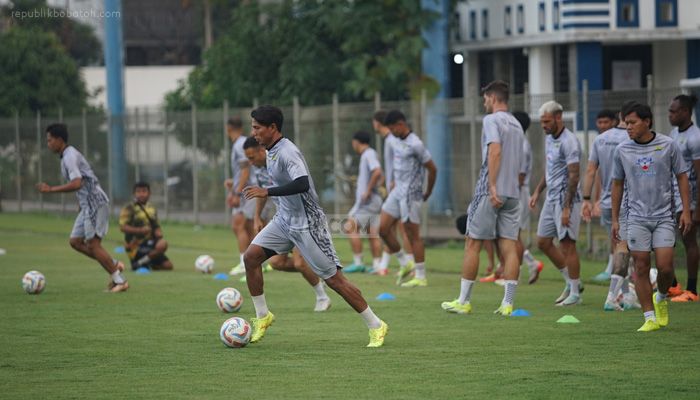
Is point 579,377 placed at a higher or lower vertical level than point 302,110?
lower

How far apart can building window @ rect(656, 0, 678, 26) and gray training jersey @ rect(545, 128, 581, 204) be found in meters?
17.2

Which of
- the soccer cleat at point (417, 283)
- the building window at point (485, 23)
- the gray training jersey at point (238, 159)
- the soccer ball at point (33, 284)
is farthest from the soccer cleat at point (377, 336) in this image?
the building window at point (485, 23)

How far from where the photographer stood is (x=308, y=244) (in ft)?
39.4

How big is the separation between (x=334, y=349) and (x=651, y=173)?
10.8 feet

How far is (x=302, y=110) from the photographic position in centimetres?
2855

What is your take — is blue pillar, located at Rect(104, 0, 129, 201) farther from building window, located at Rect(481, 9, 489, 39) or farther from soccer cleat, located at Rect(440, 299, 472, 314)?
soccer cleat, located at Rect(440, 299, 472, 314)

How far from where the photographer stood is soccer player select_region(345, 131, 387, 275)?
1952 centimetres

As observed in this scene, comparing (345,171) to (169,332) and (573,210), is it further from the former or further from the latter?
(169,332)

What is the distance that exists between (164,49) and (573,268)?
62.6 metres

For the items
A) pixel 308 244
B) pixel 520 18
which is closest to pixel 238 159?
pixel 308 244

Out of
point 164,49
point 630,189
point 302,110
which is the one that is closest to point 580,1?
point 302,110

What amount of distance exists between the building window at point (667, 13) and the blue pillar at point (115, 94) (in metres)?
13.5

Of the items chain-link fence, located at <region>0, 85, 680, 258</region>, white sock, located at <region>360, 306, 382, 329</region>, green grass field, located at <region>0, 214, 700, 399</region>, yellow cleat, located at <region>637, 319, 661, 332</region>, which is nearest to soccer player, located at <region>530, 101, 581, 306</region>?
green grass field, located at <region>0, 214, 700, 399</region>

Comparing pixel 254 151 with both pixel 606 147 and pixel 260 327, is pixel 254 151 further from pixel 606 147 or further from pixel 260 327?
pixel 260 327
